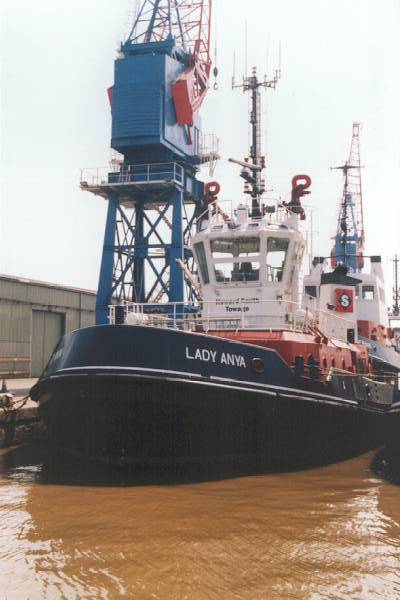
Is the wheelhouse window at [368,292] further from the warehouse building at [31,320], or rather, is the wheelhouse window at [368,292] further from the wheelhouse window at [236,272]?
the warehouse building at [31,320]

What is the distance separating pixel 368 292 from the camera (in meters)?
20.1

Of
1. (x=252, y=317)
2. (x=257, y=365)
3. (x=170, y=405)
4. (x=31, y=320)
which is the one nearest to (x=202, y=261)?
(x=252, y=317)

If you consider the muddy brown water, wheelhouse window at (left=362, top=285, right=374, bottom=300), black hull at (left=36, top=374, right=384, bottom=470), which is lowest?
the muddy brown water

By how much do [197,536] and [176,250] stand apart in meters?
23.7

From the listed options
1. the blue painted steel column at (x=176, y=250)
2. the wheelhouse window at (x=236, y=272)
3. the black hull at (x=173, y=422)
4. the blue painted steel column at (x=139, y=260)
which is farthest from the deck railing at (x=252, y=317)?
the blue painted steel column at (x=139, y=260)

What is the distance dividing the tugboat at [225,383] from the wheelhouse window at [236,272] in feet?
0.07

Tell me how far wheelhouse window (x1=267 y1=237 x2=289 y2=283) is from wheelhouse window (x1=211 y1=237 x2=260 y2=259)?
0.27 metres

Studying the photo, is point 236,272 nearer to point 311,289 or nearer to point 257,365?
point 257,365

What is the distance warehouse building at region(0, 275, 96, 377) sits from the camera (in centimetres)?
2642

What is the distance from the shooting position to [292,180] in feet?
49.4

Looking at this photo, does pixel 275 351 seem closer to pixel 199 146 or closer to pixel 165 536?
pixel 165 536

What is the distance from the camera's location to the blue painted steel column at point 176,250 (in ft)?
96.3

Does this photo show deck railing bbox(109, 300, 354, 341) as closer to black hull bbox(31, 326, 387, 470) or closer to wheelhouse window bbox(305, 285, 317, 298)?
black hull bbox(31, 326, 387, 470)

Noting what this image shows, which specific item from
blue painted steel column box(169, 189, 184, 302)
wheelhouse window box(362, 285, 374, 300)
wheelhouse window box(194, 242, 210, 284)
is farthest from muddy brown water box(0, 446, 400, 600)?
blue painted steel column box(169, 189, 184, 302)
